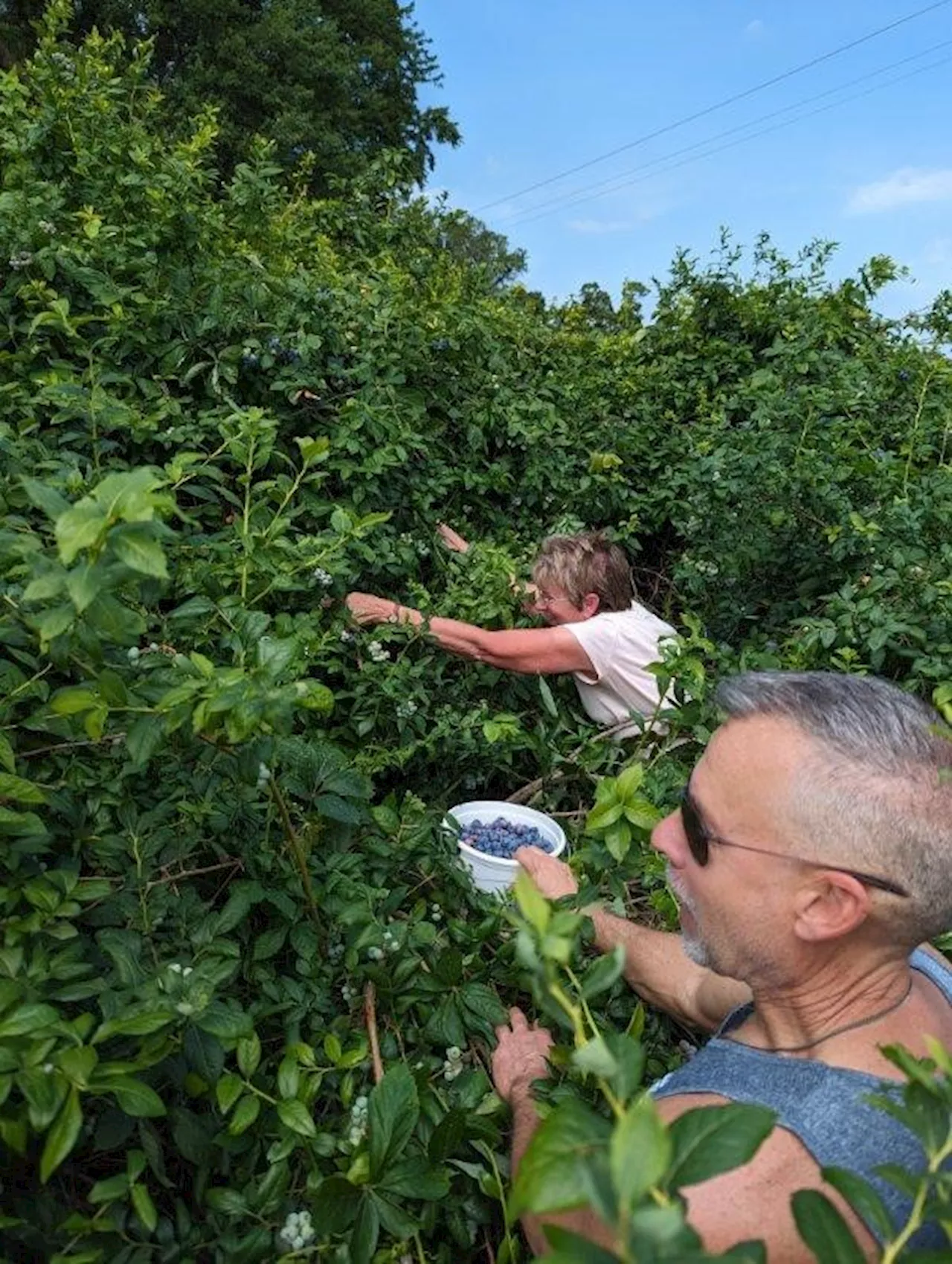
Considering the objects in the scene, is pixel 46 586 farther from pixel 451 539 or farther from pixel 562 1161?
pixel 451 539

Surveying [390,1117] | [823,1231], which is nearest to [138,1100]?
[390,1117]

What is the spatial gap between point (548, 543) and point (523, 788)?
2.94 ft

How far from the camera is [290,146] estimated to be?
1977 centimetres

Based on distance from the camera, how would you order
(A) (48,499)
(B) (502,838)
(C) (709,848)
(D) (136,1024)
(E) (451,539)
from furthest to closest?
(E) (451,539)
(B) (502,838)
(C) (709,848)
(D) (136,1024)
(A) (48,499)

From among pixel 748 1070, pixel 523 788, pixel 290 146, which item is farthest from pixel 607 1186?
pixel 290 146

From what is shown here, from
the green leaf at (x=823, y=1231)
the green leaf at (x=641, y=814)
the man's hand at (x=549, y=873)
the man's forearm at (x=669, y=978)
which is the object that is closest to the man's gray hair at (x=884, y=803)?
the green leaf at (x=641, y=814)

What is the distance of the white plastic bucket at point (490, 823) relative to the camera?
222cm

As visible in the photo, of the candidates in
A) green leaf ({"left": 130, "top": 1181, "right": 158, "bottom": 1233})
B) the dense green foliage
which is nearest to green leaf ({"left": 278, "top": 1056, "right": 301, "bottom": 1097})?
the dense green foliage

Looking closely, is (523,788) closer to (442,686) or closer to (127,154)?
(442,686)

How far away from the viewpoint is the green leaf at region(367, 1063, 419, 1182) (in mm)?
1214

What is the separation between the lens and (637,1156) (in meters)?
0.55

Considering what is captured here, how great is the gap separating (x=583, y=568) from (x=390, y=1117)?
2.13 metres

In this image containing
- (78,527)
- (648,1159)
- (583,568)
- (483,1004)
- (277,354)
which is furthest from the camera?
(583,568)

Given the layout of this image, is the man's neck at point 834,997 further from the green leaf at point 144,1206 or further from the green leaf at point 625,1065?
the green leaf at point 144,1206
